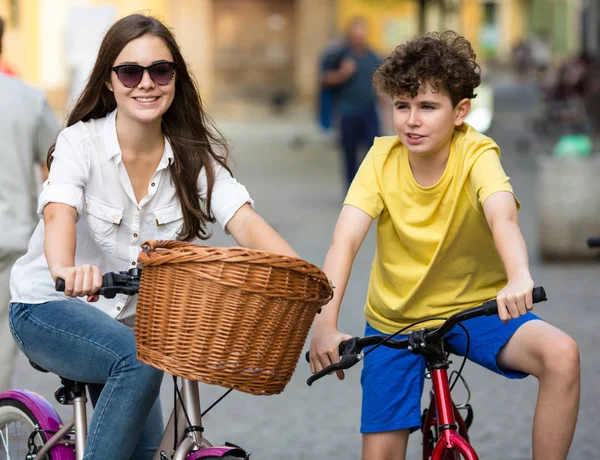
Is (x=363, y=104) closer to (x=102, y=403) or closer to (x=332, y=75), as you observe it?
(x=332, y=75)

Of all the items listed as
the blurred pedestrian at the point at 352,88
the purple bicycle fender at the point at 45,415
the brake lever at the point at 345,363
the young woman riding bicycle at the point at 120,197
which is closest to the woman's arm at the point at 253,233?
the young woman riding bicycle at the point at 120,197

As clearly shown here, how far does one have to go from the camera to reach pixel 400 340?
3.38 m

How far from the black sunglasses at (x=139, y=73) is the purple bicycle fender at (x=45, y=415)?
114 centimetres

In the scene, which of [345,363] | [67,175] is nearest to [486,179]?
[345,363]

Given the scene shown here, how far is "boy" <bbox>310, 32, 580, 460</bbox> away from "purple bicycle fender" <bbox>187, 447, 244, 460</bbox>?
45 cm

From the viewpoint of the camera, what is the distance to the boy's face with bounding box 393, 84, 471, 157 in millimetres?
3680

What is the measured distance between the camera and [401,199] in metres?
3.81

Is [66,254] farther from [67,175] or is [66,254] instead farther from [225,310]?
[225,310]

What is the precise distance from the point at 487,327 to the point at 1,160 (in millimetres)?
2532

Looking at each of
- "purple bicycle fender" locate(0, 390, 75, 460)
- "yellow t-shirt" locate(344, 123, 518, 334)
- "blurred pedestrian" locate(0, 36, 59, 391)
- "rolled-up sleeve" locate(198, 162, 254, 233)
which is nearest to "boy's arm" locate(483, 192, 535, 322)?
"yellow t-shirt" locate(344, 123, 518, 334)

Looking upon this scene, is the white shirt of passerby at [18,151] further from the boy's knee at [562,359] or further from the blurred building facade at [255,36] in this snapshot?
the blurred building facade at [255,36]

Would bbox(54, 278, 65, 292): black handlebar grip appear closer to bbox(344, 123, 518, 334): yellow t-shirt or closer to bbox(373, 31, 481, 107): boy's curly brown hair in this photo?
bbox(344, 123, 518, 334): yellow t-shirt

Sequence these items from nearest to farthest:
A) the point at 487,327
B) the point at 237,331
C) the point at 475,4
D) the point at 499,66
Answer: the point at 237,331
the point at 487,327
the point at 475,4
the point at 499,66

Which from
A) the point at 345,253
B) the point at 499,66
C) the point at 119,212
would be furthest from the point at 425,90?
the point at 499,66
